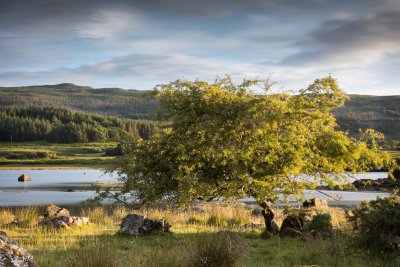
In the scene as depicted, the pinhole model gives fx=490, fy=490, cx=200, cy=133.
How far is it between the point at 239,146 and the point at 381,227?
19.3 ft

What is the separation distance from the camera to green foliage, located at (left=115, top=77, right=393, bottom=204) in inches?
682

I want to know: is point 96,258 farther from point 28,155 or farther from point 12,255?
point 28,155

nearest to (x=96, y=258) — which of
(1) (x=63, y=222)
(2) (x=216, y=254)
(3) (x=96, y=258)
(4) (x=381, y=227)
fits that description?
(3) (x=96, y=258)

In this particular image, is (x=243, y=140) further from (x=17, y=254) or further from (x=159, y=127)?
(x=17, y=254)

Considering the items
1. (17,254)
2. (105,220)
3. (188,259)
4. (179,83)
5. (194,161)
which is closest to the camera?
(17,254)

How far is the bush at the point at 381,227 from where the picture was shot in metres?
13.3

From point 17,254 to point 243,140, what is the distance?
442 inches

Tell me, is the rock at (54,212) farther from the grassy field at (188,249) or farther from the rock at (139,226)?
the rock at (139,226)

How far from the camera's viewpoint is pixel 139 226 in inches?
776

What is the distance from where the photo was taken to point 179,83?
61.8 ft

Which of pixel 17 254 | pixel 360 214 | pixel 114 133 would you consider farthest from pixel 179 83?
pixel 17 254

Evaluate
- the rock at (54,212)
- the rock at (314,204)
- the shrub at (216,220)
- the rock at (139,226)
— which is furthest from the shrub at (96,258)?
the rock at (314,204)

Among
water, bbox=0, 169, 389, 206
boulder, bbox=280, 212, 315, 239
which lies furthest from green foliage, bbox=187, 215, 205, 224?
boulder, bbox=280, 212, 315, 239

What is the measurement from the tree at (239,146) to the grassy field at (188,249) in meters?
1.93
